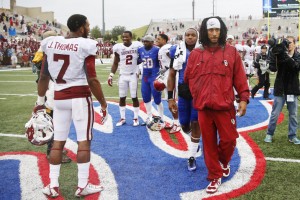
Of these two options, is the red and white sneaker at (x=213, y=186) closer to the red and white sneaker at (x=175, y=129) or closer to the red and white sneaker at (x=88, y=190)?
the red and white sneaker at (x=88, y=190)

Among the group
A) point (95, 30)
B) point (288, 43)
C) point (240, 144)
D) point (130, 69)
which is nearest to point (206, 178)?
point (240, 144)

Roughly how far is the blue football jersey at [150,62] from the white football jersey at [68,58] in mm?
3308

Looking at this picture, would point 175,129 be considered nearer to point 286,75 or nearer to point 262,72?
point 286,75

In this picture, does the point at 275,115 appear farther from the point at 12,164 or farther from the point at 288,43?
the point at 12,164

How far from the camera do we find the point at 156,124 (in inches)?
261

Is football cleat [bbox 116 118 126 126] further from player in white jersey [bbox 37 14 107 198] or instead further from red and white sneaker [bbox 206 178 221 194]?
red and white sneaker [bbox 206 178 221 194]

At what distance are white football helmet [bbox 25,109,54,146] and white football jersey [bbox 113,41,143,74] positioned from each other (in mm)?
3284

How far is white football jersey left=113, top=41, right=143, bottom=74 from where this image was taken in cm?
701

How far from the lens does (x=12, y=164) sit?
15.5ft

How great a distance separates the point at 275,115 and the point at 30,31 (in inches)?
1481

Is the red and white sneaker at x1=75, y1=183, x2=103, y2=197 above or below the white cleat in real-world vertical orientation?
below

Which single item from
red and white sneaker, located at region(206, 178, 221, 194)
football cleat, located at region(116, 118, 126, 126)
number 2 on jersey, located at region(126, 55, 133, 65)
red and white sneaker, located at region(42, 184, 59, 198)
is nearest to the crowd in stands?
number 2 on jersey, located at region(126, 55, 133, 65)

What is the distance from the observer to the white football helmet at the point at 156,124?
21.6 feet

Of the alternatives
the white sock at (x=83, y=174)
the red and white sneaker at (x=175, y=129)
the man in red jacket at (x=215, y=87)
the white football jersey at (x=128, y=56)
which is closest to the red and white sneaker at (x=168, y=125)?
the red and white sneaker at (x=175, y=129)
